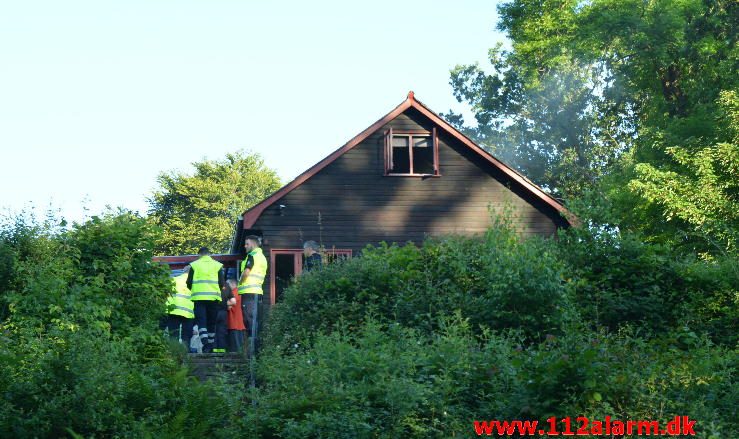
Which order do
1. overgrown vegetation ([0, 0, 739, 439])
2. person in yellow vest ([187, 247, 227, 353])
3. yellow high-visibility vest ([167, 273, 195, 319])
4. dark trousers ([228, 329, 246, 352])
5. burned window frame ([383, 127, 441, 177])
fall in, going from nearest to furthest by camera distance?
overgrown vegetation ([0, 0, 739, 439]), person in yellow vest ([187, 247, 227, 353]), dark trousers ([228, 329, 246, 352]), yellow high-visibility vest ([167, 273, 195, 319]), burned window frame ([383, 127, 441, 177])

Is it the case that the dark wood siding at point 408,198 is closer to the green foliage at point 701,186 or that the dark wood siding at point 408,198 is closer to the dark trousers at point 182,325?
the green foliage at point 701,186

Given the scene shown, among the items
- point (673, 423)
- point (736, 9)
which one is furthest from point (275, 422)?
point (736, 9)

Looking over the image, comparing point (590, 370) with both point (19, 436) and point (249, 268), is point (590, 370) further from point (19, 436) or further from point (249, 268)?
point (249, 268)

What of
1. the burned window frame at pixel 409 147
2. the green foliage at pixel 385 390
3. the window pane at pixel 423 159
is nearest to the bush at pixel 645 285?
the green foliage at pixel 385 390

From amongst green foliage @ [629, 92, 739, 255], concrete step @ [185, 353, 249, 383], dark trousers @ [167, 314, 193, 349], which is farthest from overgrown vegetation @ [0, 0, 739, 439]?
dark trousers @ [167, 314, 193, 349]

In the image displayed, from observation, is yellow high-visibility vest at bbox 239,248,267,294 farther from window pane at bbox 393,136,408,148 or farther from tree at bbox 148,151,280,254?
tree at bbox 148,151,280,254

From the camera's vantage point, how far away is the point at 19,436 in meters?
9.60

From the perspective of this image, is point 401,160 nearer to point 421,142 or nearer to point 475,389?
point 421,142

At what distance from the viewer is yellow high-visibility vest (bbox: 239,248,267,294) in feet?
58.9

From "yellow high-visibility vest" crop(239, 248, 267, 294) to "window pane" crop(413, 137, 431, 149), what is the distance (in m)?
9.40

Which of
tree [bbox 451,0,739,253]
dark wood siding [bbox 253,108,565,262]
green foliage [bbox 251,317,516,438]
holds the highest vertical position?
tree [bbox 451,0,739,253]

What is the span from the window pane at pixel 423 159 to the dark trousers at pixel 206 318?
1028 centimetres

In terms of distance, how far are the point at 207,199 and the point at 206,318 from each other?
2075 inches

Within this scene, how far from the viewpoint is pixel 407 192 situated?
87.7 ft
